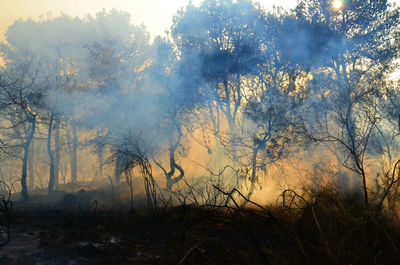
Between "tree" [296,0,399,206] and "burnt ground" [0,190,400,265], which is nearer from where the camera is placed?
"burnt ground" [0,190,400,265]

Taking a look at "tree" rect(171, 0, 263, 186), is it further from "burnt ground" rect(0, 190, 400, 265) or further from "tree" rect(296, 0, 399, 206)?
"burnt ground" rect(0, 190, 400, 265)

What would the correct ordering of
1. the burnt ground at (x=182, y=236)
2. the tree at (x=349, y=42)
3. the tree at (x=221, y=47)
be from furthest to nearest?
the tree at (x=221, y=47), the tree at (x=349, y=42), the burnt ground at (x=182, y=236)

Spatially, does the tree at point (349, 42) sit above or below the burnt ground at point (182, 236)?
above

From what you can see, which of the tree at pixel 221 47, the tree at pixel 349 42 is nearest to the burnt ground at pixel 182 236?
the tree at pixel 221 47

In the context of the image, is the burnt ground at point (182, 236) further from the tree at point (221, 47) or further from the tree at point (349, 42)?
the tree at point (349, 42)

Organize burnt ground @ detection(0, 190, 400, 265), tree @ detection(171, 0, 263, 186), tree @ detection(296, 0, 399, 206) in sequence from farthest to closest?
tree @ detection(171, 0, 263, 186) < tree @ detection(296, 0, 399, 206) < burnt ground @ detection(0, 190, 400, 265)

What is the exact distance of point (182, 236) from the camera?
420cm

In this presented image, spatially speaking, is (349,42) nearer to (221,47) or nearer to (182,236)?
(221,47)

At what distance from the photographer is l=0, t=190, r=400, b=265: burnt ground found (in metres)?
3.67

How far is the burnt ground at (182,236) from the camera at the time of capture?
3.67 meters

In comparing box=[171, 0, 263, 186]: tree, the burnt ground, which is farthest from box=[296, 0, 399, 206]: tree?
the burnt ground

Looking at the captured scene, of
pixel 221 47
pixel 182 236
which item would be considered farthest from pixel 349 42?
pixel 182 236

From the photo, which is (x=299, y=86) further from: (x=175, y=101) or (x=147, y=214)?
(x=147, y=214)

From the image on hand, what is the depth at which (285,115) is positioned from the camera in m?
10.4
